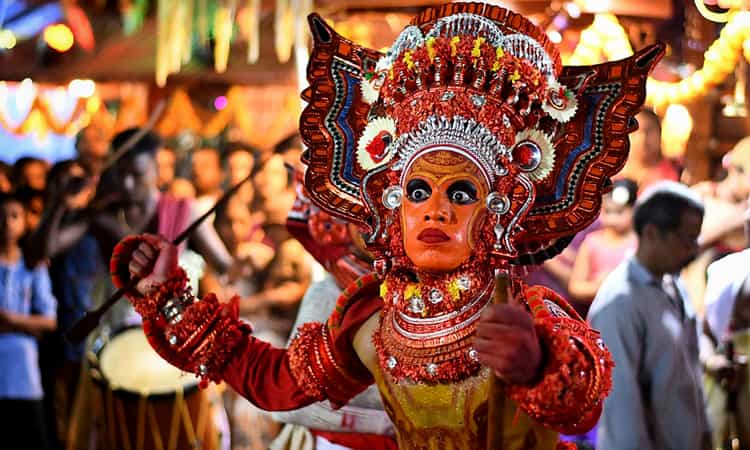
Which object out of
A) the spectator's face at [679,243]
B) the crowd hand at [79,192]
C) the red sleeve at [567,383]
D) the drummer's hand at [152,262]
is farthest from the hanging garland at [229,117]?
the red sleeve at [567,383]

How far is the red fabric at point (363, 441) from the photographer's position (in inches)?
149

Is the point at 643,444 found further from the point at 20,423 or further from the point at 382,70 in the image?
the point at 20,423

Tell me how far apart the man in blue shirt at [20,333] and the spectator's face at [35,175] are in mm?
854

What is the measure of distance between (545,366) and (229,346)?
904 mm

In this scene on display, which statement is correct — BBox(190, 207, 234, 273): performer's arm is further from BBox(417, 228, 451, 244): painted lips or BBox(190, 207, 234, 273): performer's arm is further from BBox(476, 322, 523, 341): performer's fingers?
BBox(476, 322, 523, 341): performer's fingers

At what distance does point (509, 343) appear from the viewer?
259 centimetres

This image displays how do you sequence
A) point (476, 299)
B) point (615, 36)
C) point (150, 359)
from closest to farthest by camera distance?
point (476, 299) < point (615, 36) < point (150, 359)

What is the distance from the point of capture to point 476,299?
9.66ft

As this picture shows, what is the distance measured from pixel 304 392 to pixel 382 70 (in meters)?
0.79

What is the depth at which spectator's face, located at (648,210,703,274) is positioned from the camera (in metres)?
4.22

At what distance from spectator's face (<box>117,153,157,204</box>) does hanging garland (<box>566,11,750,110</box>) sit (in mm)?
2524

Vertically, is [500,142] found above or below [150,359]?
above

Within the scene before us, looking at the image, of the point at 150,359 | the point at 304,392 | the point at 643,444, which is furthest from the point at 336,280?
the point at 150,359

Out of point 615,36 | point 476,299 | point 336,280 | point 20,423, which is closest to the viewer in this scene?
point 476,299
